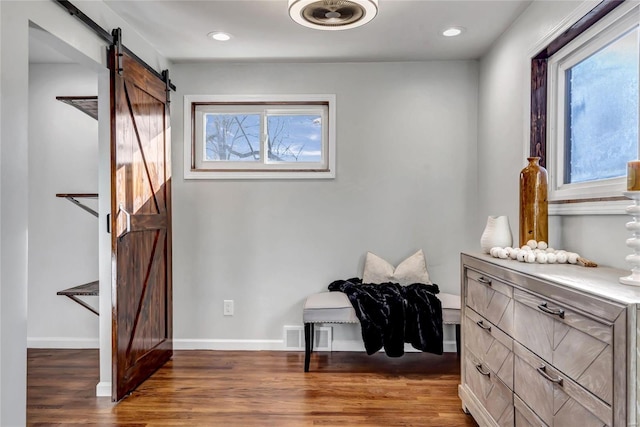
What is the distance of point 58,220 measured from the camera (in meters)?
3.59

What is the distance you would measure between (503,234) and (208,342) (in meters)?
2.56

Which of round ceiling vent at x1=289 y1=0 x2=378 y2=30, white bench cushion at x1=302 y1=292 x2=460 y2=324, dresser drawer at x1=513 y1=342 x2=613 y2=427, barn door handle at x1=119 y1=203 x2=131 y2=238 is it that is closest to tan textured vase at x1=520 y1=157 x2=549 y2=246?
dresser drawer at x1=513 y1=342 x2=613 y2=427

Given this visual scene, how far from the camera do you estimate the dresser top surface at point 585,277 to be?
1.18 m

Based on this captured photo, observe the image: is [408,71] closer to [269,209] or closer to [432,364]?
[269,209]

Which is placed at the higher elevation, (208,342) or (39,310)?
(39,310)

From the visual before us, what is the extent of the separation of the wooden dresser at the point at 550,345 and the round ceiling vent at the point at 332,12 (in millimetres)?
1466

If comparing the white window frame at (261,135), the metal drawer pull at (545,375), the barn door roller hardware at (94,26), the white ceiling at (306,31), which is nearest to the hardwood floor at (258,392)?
the metal drawer pull at (545,375)

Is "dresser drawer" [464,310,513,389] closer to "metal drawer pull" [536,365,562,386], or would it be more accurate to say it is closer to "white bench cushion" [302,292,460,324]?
"metal drawer pull" [536,365,562,386]

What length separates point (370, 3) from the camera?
2.17 m

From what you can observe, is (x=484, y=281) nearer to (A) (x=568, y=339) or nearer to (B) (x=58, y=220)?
(A) (x=568, y=339)

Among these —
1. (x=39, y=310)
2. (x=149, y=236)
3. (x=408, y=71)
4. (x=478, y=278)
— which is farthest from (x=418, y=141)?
(x=39, y=310)

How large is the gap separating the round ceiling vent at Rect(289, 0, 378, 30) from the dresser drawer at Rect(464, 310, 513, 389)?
1.76 m

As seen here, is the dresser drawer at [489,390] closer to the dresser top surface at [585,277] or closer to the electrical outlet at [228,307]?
the dresser top surface at [585,277]

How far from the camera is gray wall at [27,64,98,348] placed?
3584mm
